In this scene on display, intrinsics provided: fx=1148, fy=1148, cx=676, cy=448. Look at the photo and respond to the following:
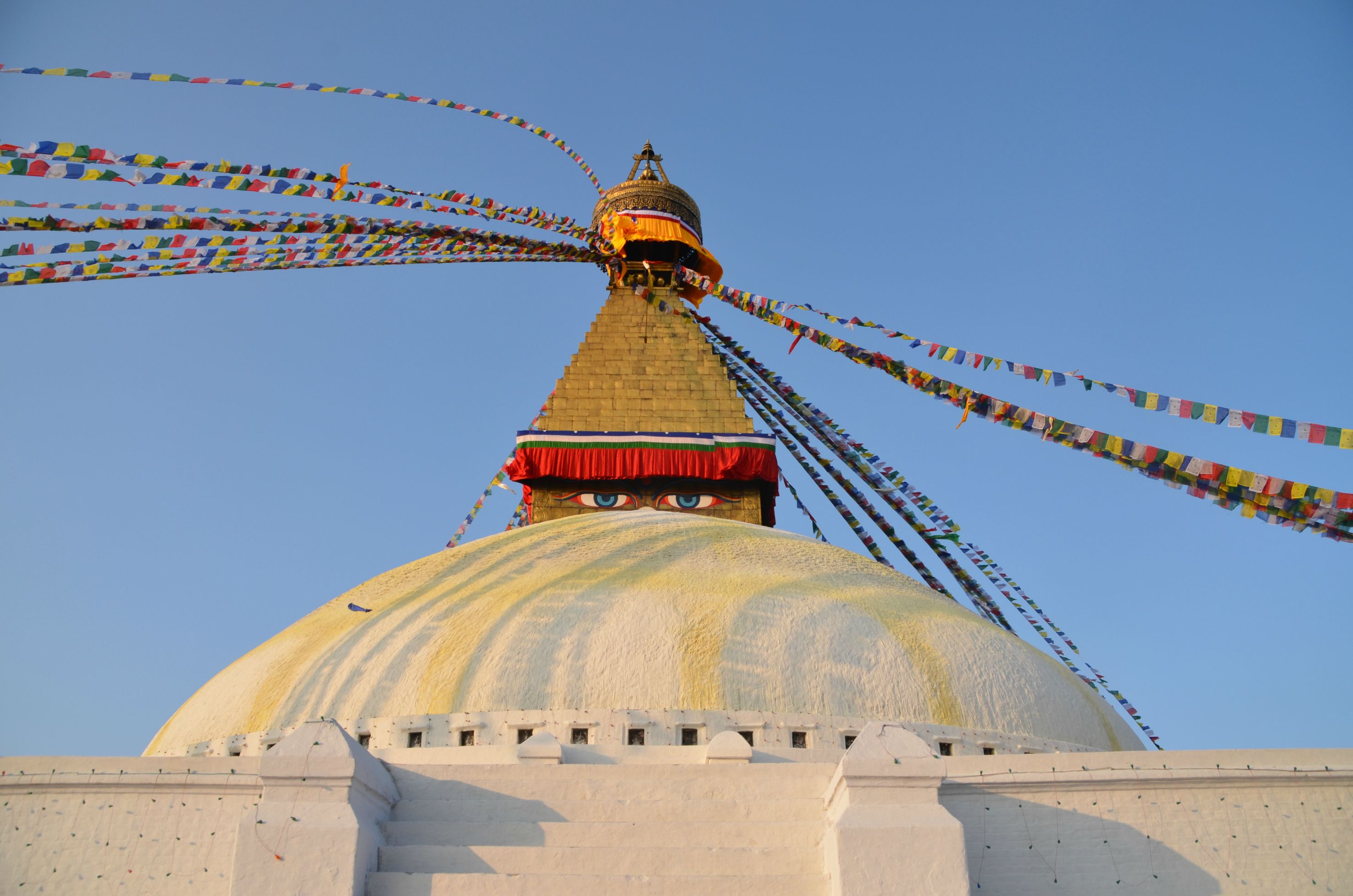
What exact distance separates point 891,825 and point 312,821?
3294 mm

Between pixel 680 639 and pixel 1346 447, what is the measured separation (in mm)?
4868

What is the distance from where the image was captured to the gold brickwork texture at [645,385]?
569 inches

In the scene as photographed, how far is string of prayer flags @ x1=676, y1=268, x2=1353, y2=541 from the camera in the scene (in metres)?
7.70

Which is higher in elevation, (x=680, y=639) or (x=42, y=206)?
(x=42, y=206)

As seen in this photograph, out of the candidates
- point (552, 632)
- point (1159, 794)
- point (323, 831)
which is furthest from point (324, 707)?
point (1159, 794)

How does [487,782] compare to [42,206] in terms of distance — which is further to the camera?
[42,206]

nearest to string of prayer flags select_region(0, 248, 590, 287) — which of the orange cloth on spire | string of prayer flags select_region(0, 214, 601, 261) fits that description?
string of prayer flags select_region(0, 214, 601, 261)

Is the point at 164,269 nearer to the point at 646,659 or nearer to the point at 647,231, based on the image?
the point at 646,659

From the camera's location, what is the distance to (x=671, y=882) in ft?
21.0

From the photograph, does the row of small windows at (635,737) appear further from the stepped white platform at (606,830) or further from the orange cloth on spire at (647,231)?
the orange cloth on spire at (647,231)

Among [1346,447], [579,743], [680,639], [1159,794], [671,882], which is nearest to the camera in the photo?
[671,882]

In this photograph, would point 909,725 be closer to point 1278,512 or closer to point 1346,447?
point 1278,512

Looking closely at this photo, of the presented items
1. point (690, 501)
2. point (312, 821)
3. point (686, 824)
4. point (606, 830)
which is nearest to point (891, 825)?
point (686, 824)

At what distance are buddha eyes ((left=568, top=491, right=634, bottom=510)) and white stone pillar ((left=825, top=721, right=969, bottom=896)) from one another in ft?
24.7
